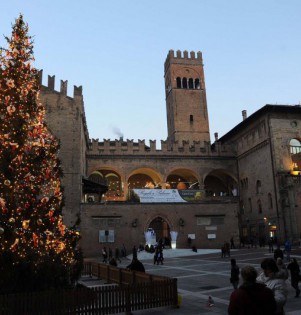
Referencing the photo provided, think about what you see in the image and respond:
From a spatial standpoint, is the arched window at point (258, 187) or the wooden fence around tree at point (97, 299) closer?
the wooden fence around tree at point (97, 299)

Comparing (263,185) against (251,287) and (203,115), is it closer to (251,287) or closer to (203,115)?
(203,115)

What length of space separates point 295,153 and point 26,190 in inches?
1421

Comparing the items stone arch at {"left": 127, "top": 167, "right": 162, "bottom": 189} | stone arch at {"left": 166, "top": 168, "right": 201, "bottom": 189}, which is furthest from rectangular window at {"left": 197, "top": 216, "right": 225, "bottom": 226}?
stone arch at {"left": 127, "top": 167, "right": 162, "bottom": 189}

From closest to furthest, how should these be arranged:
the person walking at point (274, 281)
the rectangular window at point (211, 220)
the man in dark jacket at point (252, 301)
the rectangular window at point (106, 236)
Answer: the man in dark jacket at point (252, 301) → the person walking at point (274, 281) → the rectangular window at point (106, 236) → the rectangular window at point (211, 220)

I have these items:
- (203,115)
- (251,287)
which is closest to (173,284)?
(251,287)

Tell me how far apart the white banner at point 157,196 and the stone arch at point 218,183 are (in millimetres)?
13970

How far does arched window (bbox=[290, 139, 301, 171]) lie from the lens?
3972 cm

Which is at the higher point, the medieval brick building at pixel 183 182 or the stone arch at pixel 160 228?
the medieval brick building at pixel 183 182

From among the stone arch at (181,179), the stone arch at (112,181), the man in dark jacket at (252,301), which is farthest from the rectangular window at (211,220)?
the man in dark jacket at (252,301)

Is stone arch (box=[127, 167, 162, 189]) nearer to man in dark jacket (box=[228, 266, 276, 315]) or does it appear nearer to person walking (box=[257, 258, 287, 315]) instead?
person walking (box=[257, 258, 287, 315])

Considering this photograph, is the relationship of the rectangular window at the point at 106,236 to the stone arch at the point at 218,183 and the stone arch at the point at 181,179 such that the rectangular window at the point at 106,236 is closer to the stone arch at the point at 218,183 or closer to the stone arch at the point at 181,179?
the stone arch at the point at 181,179

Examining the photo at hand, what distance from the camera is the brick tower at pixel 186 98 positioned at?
194 feet

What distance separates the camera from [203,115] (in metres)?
60.7

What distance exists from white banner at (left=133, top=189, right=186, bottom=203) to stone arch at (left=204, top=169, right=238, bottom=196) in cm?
1397
